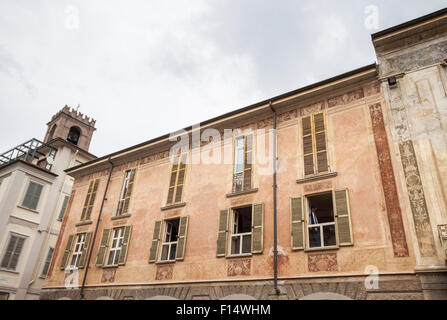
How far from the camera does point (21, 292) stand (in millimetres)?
20844

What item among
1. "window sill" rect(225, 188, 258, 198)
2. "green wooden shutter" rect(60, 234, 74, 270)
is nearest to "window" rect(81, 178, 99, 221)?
"green wooden shutter" rect(60, 234, 74, 270)

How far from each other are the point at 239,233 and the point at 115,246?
265 inches

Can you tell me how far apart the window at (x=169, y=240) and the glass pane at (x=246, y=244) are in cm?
253

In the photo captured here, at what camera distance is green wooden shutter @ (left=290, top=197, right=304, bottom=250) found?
10922 mm

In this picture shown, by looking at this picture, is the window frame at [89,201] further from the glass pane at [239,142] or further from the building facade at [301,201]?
the glass pane at [239,142]

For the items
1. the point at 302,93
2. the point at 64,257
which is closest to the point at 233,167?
the point at 302,93

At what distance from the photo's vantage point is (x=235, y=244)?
12750 millimetres

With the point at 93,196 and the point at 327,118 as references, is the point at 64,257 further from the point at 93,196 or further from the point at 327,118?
the point at 327,118

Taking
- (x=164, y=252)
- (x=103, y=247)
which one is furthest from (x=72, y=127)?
(x=164, y=252)

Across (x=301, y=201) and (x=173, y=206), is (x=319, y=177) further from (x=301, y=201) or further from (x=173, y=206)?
(x=173, y=206)

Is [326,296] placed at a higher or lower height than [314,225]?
lower

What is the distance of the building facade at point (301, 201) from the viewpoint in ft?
31.7
